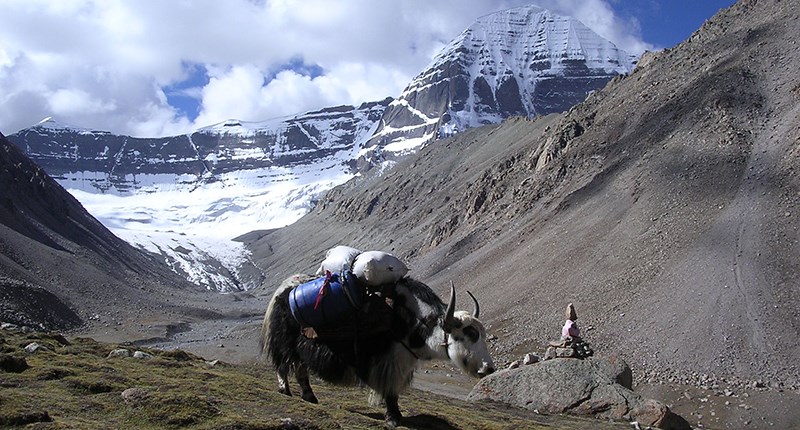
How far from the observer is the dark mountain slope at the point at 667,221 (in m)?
31.2

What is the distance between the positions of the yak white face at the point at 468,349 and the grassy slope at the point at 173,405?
38.7 inches

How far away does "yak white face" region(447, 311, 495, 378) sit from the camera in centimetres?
819

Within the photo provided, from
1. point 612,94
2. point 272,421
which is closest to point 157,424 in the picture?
point 272,421

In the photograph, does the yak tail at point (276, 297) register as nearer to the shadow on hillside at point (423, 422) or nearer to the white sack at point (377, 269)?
the white sack at point (377, 269)

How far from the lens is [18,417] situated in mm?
5836

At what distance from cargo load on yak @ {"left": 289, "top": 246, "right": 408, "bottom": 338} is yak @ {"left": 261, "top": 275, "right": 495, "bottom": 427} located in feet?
0.10

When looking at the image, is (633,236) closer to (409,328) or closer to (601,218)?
(601,218)

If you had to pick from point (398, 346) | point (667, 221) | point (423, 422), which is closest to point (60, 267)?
point (667, 221)

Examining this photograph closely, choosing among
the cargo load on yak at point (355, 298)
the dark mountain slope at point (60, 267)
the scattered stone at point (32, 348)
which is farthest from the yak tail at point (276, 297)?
the dark mountain slope at point (60, 267)

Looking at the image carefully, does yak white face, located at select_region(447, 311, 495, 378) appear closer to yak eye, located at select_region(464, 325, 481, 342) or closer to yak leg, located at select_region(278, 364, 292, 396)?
yak eye, located at select_region(464, 325, 481, 342)

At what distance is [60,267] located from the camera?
81.6m

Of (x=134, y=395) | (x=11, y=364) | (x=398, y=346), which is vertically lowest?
(x=11, y=364)

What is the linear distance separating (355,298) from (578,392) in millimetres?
7559

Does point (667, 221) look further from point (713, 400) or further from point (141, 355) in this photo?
point (141, 355)
